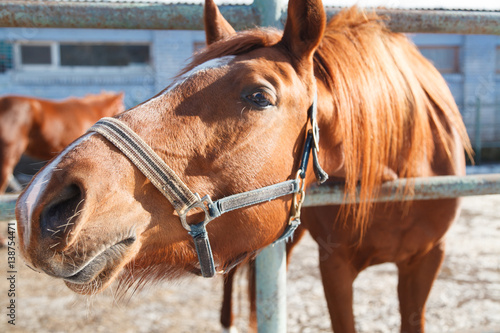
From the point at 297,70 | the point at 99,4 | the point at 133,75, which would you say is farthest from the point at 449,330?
the point at 133,75

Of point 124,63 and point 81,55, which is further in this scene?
point 124,63

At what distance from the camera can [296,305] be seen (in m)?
3.20

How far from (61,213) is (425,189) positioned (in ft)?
3.98

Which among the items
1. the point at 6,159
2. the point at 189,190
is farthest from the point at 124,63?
the point at 189,190

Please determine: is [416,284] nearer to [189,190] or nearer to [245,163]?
[245,163]

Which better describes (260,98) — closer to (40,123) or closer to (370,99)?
(370,99)

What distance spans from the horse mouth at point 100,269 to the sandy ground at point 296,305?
1.71m

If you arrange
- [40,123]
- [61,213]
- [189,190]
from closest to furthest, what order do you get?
[61,213] < [189,190] < [40,123]

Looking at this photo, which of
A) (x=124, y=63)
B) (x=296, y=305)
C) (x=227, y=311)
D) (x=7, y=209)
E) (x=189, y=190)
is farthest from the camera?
(x=124, y=63)

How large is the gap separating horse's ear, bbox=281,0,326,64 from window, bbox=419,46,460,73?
1083cm

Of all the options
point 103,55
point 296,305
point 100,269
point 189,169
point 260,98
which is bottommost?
point 296,305

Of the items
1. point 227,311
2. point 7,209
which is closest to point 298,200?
point 7,209

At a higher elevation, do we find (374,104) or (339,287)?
(374,104)

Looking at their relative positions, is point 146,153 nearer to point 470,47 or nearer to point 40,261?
point 40,261
